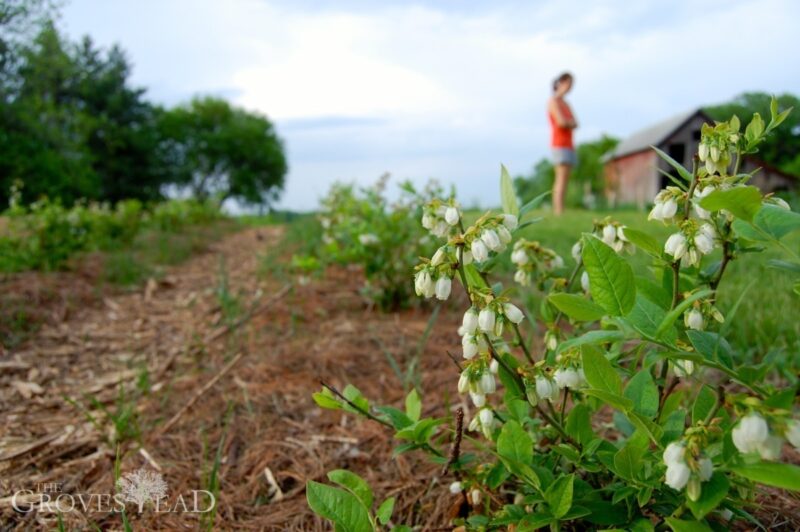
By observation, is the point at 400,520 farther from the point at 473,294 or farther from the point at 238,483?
the point at 473,294

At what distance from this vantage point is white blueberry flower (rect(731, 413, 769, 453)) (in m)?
0.82

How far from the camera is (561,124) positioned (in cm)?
1029

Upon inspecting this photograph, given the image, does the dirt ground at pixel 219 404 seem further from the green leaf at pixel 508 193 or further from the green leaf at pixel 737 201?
the green leaf at pixel 737 201

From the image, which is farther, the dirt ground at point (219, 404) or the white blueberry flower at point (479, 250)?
the dirt ground at point (219, 404)

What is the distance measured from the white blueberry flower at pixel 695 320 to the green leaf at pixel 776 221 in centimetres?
22

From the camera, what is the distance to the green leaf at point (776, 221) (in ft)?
3.02

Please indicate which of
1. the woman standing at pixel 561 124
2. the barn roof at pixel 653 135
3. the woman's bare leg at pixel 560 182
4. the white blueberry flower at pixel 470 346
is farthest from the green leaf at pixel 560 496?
the barn roof at pixel 653 135

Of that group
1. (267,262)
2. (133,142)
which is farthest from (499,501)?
(133,142)

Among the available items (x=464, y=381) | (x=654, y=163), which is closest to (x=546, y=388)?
(x=464, y=381)

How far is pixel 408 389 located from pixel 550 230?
5203 mm

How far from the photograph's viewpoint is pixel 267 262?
5594mm

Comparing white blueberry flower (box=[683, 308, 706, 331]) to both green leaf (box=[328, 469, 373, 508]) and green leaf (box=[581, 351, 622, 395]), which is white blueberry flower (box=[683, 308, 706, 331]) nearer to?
green leaf (box=[581, 351, 622, 395])

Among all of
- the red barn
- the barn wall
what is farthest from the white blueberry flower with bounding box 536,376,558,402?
the barn wall

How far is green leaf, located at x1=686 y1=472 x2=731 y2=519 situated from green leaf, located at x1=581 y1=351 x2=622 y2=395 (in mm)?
197
